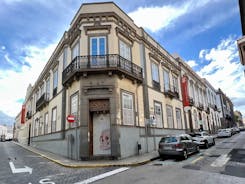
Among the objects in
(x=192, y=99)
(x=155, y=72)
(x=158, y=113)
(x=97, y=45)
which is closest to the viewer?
(x=97, y=45)

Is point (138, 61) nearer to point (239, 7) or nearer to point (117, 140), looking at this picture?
point (117, 140)

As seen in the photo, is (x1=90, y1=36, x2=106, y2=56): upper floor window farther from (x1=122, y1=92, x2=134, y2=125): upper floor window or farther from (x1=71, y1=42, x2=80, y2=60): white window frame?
(x1=122, y1=92, x2=134, y2=125): upper floor window

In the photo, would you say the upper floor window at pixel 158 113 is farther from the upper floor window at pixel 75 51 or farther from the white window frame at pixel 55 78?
the white window frame at pixel 55 78

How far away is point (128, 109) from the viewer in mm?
14469

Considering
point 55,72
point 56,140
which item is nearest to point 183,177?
point 56,140

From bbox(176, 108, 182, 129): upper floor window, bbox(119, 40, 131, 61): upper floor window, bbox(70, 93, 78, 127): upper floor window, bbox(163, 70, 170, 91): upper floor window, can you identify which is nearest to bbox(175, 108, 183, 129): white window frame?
bbox(176, 108, 182, 129): upper floor window

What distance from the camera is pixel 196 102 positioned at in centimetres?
3092

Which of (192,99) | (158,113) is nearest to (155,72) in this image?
(158,113)

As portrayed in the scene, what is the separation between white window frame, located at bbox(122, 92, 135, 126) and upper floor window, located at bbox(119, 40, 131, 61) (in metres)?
3.32

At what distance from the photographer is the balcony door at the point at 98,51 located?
13.8m

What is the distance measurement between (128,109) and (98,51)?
5.11m

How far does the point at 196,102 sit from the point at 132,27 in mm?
19484

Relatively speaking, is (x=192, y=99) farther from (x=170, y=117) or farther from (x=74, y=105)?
(x=74, y=105)

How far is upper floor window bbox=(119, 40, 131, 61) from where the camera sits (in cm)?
1537
